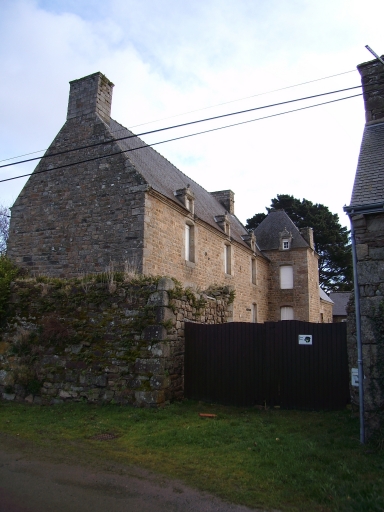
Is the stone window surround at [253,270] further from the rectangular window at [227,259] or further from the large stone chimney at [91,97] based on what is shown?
the large stone chimney at [91,97]

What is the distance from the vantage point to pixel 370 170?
767 centimetres

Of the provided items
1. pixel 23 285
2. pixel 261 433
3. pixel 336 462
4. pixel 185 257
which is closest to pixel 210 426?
pixel 261 433

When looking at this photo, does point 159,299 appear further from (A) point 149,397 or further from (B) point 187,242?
(B) point 187,242

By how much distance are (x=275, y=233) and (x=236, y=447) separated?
80.7 ft

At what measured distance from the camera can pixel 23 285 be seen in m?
10.3

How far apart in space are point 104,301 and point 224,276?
11.8 m

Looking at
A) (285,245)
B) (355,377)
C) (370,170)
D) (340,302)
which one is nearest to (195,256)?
(370,170)

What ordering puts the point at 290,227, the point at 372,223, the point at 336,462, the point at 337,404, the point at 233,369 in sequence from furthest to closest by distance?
the point at 290,227
the point at 233,369
the point at 337,404
the point at 372,223
the point at 336,462

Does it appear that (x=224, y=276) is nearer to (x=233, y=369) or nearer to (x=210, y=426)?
(x=233, y=369)

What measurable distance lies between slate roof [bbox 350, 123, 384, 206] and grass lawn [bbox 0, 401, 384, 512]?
12.6ft

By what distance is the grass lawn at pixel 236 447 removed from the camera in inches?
173

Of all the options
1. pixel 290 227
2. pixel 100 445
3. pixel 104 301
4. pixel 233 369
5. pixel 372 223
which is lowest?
pixel 100 445

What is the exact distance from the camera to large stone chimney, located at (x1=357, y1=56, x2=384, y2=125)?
899 cm

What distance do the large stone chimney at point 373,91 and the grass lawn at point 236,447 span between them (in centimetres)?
640
